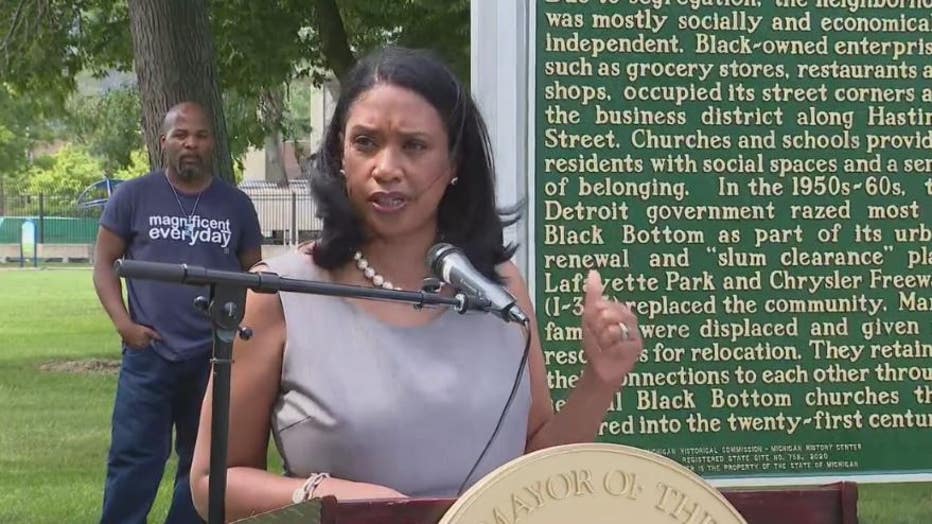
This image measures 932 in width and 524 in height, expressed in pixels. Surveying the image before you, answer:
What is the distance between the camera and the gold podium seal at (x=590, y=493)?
1664 millimetres

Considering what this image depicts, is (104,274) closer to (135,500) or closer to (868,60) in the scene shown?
(135,500)

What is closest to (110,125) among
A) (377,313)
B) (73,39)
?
(73,39)

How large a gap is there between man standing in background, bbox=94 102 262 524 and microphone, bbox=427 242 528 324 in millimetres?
3305

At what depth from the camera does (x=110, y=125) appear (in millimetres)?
33344

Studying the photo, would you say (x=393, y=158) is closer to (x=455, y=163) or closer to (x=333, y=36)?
(x=455, y=163)

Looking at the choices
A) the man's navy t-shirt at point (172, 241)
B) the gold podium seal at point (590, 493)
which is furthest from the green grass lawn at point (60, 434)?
the gold podium seal at point (590, 493)

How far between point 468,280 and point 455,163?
35 cm

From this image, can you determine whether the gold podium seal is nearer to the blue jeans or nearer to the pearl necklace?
the pearl necklace

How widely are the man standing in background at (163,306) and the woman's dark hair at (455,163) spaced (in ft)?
10.1

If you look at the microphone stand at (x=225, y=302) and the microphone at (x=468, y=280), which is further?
the microphone at (x=468, y=280)

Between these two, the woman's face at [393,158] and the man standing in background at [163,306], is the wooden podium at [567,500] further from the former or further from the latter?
the man standing in background at [163,306]

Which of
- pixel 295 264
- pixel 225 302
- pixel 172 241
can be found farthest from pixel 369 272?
pixel 172 241

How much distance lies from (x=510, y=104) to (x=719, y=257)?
0.94 m

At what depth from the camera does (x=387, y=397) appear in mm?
2217
